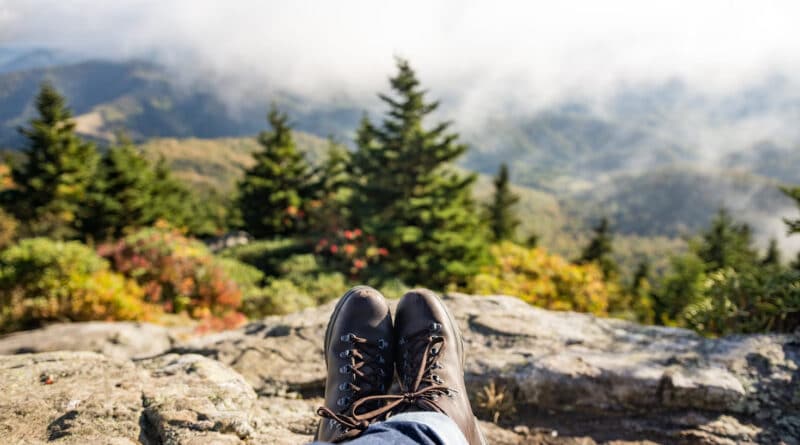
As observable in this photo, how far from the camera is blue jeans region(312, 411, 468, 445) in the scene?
150 cm

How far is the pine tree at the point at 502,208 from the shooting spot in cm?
2686

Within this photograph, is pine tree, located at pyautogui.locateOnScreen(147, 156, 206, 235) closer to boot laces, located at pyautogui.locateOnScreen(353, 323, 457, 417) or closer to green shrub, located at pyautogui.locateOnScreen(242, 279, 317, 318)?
green shrub, located at pyautogui.locateOnScreen(242, 279, 317, 318)

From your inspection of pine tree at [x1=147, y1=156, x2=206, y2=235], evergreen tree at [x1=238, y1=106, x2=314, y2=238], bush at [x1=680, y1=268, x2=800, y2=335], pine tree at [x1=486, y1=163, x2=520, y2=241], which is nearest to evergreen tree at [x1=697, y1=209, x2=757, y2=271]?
pine tree at [x1=486, y1=163, x2=520, y2=241]

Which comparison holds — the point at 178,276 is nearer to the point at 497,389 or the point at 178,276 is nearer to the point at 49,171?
the point at 497,389

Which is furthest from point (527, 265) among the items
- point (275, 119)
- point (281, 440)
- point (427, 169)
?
point (275, 119)

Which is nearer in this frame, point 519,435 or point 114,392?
point 114,392

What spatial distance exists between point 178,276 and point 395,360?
759 centimetres

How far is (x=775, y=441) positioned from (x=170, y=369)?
12.9ft

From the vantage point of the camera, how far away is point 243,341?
3516 millimetres

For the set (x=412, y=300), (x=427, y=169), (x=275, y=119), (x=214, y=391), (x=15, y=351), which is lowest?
(x=15, y=351)

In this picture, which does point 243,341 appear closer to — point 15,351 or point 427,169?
point 15,351

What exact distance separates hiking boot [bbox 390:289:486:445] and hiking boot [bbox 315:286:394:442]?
0.37 ft

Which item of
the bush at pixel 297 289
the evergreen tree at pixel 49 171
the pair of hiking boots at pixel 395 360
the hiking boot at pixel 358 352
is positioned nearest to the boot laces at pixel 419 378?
the pair of hiking boots at pixel 395 360

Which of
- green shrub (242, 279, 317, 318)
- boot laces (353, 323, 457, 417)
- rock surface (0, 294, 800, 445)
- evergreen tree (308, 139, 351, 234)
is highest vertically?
evergreen tree (308, 139, 351, 234)
